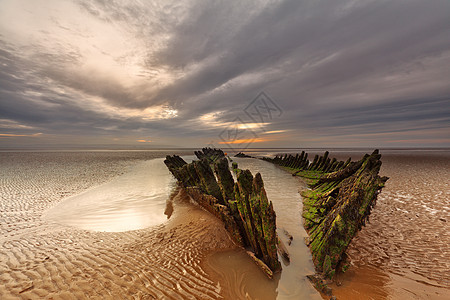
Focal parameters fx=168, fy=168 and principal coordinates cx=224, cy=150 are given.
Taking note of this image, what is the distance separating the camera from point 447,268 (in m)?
4.11

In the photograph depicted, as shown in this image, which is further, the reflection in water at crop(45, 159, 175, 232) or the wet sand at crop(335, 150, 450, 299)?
the reflection in water at crop(45, 159, 175, 232)

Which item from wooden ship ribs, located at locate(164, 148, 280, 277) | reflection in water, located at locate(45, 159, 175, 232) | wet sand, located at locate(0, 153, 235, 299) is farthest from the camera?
reflection in water, located at locate(45, 159, 175, 232)

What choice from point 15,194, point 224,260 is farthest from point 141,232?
point 15,194

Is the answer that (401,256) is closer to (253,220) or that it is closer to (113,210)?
(253,220)

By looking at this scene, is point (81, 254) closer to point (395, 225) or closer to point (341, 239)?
point (341, 239)

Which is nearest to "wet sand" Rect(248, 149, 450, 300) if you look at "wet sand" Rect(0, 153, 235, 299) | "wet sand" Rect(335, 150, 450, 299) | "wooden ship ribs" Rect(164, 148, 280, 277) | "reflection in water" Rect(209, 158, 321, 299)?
"wet sand" Rect(335, 150, 450, 299)

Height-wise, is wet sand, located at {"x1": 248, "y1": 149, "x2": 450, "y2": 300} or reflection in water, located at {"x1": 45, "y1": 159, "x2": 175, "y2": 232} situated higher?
wet sand, located at {"x1": 248, "y1": 149, "x2": 450, "y2": 300}

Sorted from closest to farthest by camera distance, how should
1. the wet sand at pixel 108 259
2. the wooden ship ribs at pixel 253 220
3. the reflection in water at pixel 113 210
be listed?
the wet sand at pixel 108 259 < the wooden ship ribs at pixel 253 220 < the reflection in water at pixel 113 210

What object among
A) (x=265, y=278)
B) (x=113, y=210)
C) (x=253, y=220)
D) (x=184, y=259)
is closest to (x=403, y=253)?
(x=265, y=278)

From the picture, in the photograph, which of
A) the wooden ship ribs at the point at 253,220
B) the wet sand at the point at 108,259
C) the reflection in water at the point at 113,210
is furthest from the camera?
the reflection in water at the point at 113,210

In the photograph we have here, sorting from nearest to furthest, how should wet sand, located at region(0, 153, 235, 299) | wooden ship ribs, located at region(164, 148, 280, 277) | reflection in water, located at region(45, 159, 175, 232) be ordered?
wet sand, located at region(0, 153, 235, 299)
wooden ship ribs, located at region(164, 148, 280, 277)
reflection in water, located at region(45, 159, 175, 232)

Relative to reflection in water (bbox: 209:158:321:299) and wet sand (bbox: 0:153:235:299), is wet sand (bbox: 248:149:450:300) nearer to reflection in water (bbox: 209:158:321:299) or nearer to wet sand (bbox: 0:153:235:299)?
reflection in water (bbox: 209:158:321:299)

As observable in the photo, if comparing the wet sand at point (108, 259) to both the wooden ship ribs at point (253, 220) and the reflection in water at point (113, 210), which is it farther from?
the wooden ship ribs at point (253, 220)

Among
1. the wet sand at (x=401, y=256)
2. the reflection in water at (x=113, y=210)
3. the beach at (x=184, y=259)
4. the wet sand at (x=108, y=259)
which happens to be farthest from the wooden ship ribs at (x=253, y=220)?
the reflection in water at (x=113, y=210)
